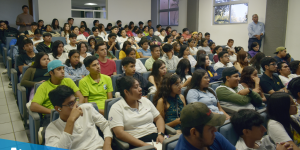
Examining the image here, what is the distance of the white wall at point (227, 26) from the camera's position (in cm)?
752

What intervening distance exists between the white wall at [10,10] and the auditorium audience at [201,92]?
30.3 feet

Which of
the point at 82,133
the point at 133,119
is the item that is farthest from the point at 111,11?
the point at 82,133

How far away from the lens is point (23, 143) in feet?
8.28

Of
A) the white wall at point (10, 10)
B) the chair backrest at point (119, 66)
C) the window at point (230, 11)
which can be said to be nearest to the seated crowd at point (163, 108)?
the chair backrest at point (119, 66)

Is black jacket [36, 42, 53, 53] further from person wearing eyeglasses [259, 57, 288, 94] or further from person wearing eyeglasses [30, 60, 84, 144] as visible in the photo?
person wearing eyeglasses [259, 57, 288, 94]

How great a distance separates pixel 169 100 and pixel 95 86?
38.8 inches

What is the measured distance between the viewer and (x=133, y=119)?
191cm

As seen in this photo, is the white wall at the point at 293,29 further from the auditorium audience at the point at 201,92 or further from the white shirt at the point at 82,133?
the white shirt at the point at 82,133

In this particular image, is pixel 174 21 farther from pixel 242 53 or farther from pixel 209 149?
pixel 209 149

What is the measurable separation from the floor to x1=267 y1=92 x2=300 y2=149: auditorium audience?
2.66 m

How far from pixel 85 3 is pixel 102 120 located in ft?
32.0

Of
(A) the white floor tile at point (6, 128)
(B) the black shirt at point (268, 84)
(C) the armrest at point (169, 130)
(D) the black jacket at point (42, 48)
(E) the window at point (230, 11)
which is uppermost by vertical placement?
(E) the window at point (230, 11)

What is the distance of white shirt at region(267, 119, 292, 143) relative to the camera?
173 centimetres

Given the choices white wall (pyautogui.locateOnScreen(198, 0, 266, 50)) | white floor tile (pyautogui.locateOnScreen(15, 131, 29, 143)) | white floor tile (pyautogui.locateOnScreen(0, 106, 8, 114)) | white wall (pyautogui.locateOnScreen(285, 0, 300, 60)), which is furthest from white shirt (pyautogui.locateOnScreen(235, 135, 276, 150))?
white wall (pyautogui.locateOnScreen(198, 0, 266, 50))
